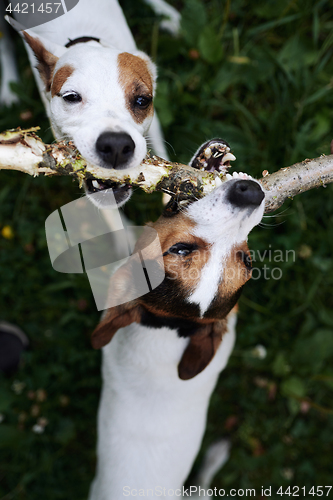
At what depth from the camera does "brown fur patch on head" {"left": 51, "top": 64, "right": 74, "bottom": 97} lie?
217 cm

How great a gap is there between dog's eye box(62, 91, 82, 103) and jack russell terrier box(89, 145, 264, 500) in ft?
2.97

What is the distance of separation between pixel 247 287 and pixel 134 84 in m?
2.56

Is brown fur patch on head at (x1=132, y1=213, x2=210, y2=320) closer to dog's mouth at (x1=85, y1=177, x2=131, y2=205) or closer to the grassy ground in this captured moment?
dog's mouth at (x1=85, y1=177, x2=131, y2=205)

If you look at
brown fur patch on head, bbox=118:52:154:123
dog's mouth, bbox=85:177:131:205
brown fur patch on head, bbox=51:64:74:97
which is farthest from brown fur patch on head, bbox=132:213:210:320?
brown fur patch on head, bbox=51:64:74:97

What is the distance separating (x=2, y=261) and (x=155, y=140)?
2240 millimetres

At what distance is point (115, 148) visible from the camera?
1.89 meters

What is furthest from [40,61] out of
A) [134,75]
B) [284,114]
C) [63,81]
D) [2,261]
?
[284,114]

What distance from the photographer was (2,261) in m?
3.89

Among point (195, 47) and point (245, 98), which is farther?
point (245, 98)

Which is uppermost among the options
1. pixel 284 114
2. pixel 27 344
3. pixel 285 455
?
pixel 284 114

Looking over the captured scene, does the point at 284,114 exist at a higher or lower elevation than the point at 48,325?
higher

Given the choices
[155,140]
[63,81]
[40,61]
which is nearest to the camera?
[63,81]

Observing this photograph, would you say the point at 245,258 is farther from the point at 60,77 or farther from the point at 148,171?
the point at 60,77

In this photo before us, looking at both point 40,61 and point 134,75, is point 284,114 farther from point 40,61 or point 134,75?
point 40,61
